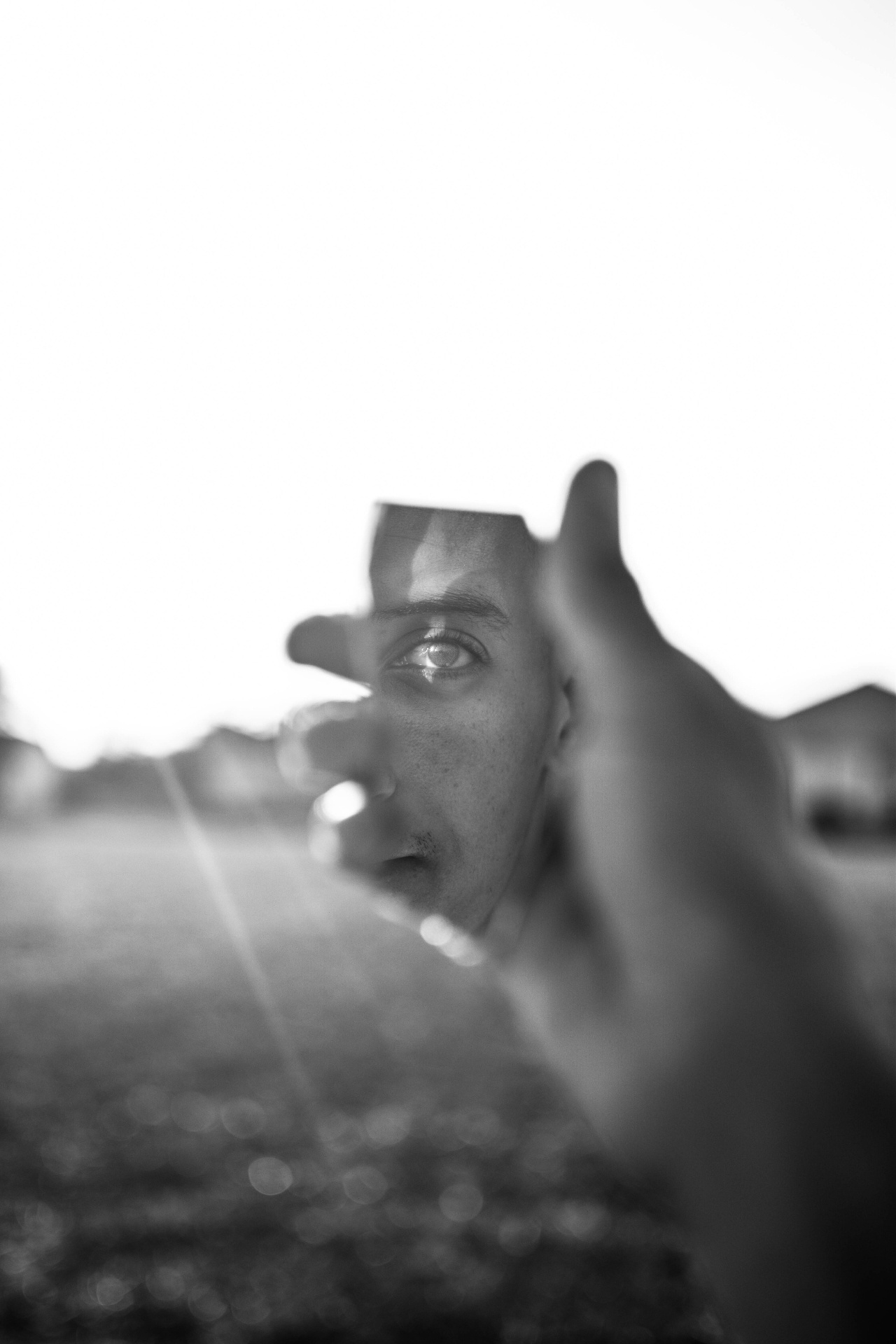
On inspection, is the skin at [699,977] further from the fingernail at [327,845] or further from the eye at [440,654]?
the eye at [440,654]

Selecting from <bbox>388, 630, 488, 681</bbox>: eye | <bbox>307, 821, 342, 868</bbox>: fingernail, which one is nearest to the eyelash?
<bbox>388, 630, 488, 681</bbox>: eye

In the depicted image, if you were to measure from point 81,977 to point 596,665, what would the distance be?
7.56m

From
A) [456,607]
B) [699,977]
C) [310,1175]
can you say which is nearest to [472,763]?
[456,607]

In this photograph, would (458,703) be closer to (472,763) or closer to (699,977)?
(472,763)

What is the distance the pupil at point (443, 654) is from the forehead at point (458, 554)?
7 centimetres

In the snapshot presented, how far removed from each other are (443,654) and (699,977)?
2.21ft

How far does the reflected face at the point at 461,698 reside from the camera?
3.89 feet

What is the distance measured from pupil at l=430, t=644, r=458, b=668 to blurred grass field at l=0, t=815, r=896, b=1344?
37cm

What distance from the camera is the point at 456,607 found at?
1277 millimetres

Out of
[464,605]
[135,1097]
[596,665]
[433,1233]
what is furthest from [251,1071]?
[596,665]

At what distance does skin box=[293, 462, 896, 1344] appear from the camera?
1.93ft

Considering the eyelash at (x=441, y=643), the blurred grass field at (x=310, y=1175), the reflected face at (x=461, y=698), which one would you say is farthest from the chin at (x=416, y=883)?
the eyelash at (x=441, y=643)

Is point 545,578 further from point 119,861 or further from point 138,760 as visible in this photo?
point 119,861

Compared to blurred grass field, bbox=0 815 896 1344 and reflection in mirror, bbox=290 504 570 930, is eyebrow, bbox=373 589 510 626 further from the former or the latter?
blurred grass field, bbox=0 815 896 1344
